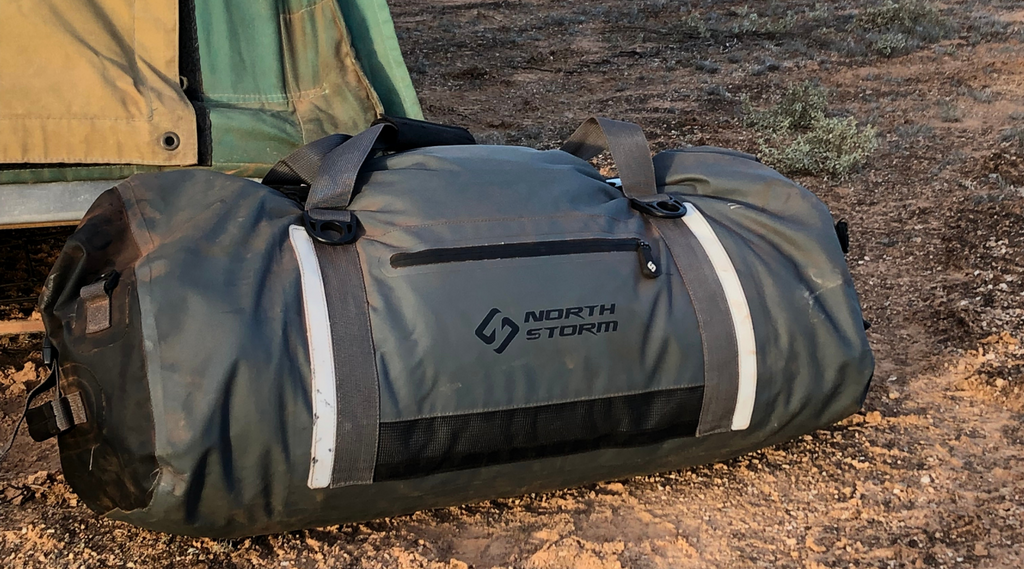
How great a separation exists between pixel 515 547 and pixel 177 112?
154cm

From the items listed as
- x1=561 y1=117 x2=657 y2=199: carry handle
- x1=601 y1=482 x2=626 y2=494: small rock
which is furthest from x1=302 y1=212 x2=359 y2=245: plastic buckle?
x1=601 y1=482 x2=626 y2=494: small rock

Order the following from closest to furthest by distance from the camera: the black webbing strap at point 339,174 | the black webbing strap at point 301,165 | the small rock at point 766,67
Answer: the black webbing strap at point 339,174, the black webbing strap at point 301,165, the small rock at point 766,67

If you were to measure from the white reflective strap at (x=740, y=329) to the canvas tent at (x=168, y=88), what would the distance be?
136 centimetres

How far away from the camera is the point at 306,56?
289 centimetres

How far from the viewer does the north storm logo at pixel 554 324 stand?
5.70ft

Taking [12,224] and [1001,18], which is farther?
[1001,18]

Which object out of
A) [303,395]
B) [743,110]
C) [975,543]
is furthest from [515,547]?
[743,110]

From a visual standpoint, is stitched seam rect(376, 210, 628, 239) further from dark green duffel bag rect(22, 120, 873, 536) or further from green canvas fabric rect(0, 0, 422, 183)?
green canvas fabric rect(0, 0, 422, 183)

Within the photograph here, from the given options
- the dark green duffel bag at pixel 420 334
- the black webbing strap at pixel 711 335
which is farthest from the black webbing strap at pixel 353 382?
the black webbing strap at pixel 711 335

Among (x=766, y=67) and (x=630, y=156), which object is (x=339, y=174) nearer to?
(x=630, y=156)

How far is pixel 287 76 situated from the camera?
2.86 metres

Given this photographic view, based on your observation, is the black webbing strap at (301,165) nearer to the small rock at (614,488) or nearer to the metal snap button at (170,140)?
the metal snap button at (170,140)

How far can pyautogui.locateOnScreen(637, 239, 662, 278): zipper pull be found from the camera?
1.87 meters

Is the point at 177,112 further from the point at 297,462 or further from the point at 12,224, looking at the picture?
the point at 297,462
